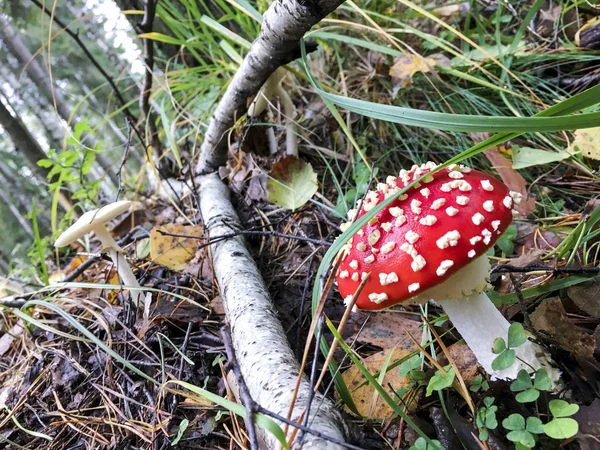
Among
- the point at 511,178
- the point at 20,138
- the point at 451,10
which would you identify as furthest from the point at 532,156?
the point at 20,138

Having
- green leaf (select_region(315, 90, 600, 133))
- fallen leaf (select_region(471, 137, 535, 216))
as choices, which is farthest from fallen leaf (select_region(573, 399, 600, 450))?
fallen leaf (select_region(471, 137, 535, 216))

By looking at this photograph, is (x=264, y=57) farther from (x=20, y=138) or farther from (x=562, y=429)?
(x=20, y=138)

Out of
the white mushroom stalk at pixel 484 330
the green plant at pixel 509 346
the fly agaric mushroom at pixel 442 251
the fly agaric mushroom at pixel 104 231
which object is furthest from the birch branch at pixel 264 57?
the green plant at pixel 509 346

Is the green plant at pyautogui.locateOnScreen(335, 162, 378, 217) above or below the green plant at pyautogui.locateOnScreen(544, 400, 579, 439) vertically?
above

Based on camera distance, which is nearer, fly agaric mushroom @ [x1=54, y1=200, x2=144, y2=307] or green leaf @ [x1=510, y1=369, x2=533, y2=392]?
green leaf @ [x1=510, y1=369, x2=533, y2=392]

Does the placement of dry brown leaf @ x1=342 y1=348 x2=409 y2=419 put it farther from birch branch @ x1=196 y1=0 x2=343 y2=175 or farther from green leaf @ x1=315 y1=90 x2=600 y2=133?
birch branch @ x1=196 y1=0 x2=343 y2=175

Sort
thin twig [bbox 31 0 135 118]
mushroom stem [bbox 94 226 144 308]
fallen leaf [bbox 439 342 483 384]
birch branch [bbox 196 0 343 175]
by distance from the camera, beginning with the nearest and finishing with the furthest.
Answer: fallen leaf [bbox 439 342 483 384]
birch branch [bbox 196 0 343 175]
mushroom stem [bbox 94 226 144 308]
thin twig [bbox 31 0 135 118]

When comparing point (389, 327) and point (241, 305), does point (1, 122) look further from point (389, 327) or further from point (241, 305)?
→ point (389, 327)
